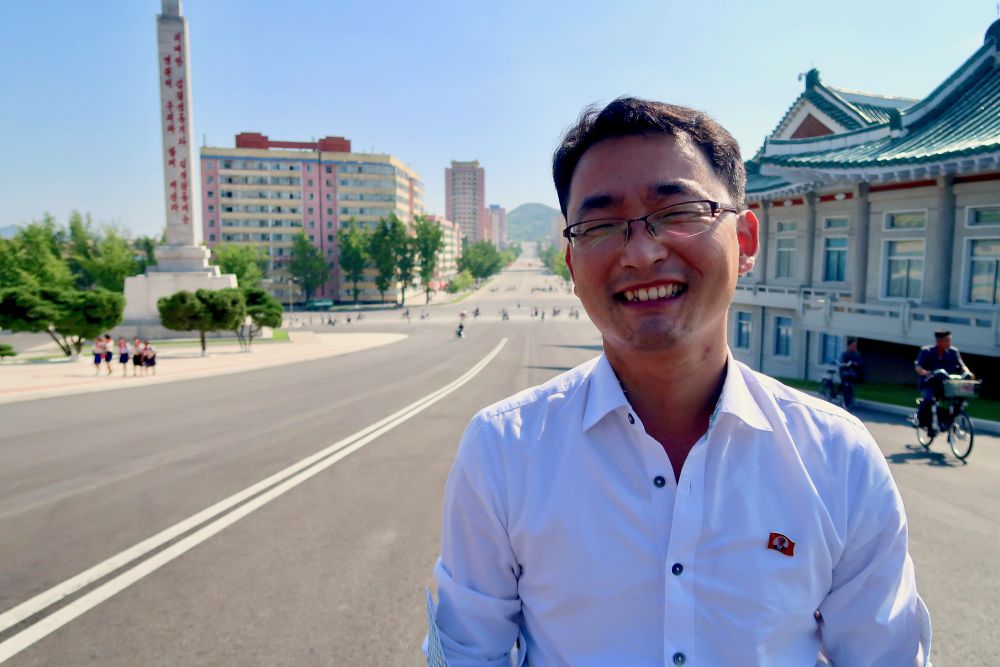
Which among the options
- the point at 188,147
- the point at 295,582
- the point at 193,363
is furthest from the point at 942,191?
the point at 188,147

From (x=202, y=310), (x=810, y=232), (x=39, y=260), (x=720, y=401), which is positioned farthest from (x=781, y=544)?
(x=39, y=260)

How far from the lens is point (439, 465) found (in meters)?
10.1

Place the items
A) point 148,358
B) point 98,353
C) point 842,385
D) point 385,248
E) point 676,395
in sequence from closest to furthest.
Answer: point 676,395, point 842,385, point 148,358, point 98,353, point 385,248

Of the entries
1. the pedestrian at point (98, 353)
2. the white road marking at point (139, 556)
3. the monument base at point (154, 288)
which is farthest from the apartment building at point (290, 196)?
the white road marking at point (139, 556)

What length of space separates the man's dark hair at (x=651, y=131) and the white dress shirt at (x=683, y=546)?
2.34 ft

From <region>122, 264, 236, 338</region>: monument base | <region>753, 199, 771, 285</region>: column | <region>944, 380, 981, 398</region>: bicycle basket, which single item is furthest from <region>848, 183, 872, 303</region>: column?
<region>122, 264, 236, 338</region>: monument base

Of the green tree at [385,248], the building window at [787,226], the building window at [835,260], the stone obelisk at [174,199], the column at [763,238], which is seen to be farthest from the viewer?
the green tree at [385,248]

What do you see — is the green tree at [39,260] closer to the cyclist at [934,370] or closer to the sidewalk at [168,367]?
the sidewalk at [168,367]

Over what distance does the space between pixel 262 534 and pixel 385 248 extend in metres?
95.9

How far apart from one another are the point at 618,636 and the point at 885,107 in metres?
31.3

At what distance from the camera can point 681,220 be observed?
1.96 m

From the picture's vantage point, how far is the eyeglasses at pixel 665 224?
195cm

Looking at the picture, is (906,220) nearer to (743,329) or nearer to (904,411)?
(904,411)

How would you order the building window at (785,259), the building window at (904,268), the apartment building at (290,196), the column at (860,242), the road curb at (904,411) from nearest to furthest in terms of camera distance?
1. the road curb at (904,411)
2. the building window at (904,268)
3. the column at (860,242)
4. the building window at (785,259)
5. the apartment building at (290,196)
